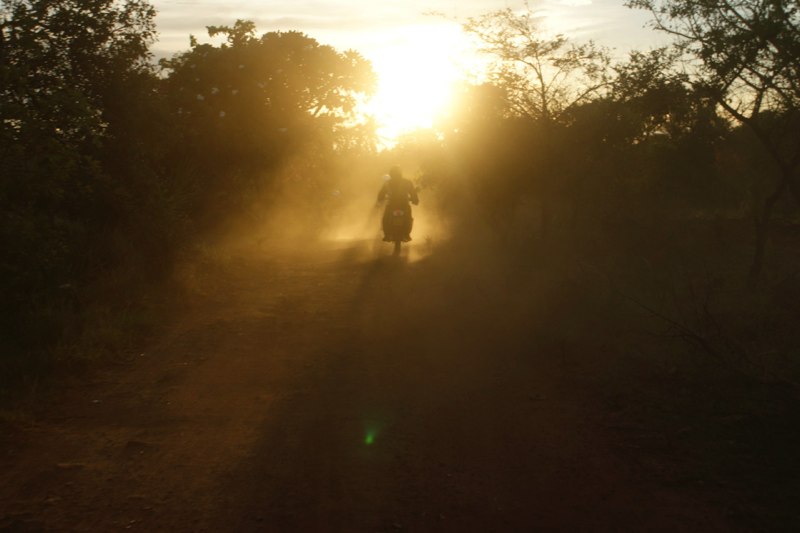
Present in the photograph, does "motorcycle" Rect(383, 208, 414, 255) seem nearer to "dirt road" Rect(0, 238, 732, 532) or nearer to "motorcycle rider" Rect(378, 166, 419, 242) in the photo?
"motorcycle rider" Rect(378, 166, 419, 242)

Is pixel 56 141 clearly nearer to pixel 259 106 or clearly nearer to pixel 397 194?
pixel 397 194

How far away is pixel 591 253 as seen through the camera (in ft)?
59.1

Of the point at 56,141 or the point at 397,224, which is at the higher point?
the point at 56,141

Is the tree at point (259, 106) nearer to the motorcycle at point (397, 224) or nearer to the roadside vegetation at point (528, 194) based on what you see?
the roadside vegetation at point (528, 194)

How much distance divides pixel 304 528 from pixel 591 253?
14333mm

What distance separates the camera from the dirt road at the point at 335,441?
4.89 meters

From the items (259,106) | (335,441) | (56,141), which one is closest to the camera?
(335,441)

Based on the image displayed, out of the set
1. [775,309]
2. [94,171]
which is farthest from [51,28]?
[775,309]

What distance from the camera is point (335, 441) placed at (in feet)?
20.1

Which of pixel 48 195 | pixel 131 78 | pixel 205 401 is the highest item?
pixel 131 78

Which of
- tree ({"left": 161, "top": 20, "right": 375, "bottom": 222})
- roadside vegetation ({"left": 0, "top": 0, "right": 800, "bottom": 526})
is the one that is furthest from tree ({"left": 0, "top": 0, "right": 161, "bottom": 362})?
tree ({"left": 161, "top": 20, "right": 375, "bottom": 222})

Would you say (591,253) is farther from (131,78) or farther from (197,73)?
(197,73)

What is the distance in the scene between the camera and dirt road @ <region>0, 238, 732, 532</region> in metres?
4.89

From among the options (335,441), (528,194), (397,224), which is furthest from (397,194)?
(335,441)
